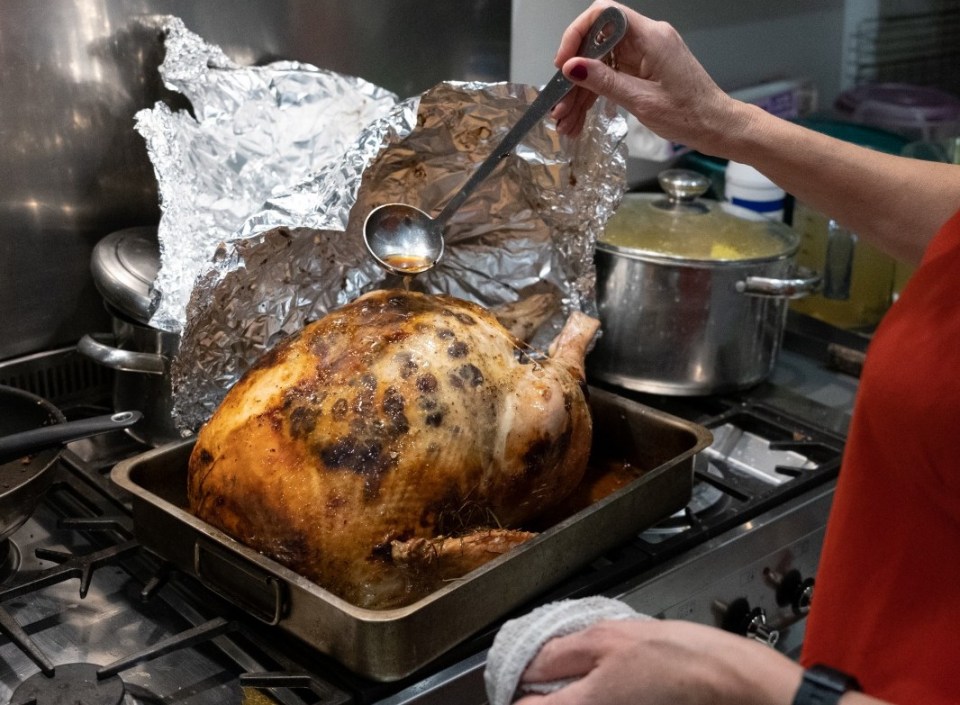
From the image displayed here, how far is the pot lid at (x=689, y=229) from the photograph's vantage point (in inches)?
69.1

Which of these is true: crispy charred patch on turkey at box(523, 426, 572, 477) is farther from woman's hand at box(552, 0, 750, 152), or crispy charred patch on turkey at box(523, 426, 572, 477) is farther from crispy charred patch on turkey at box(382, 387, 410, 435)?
woman's hand at box(552, 0, 750, 152)

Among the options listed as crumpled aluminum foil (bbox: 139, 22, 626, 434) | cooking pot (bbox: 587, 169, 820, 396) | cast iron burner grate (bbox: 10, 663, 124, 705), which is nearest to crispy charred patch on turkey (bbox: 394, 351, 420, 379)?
crumpled aluminum foil (bbox: 139, 22, 626, 434)

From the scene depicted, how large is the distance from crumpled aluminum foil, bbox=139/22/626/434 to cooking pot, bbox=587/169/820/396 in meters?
0.08

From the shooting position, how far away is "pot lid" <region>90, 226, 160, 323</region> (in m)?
1.48

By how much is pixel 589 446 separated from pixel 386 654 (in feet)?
1.49

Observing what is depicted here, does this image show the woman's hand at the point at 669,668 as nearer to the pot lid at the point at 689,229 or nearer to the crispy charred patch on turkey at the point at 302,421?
the crispy charred patch on turkey at the point at 302,421

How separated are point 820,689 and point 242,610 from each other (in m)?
0.67

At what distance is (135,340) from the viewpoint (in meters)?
1.53

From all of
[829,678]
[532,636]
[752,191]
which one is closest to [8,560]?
[532,636]

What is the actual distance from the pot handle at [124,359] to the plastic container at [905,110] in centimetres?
173

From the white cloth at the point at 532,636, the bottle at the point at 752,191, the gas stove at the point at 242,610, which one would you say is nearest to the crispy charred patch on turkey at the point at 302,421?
the gas stove at the point at 242,610

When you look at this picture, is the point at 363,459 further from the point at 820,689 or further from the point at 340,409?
the point at 820,689

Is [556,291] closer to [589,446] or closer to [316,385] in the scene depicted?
[589,446]

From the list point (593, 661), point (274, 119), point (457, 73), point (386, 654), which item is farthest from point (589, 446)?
point (457, 73)
